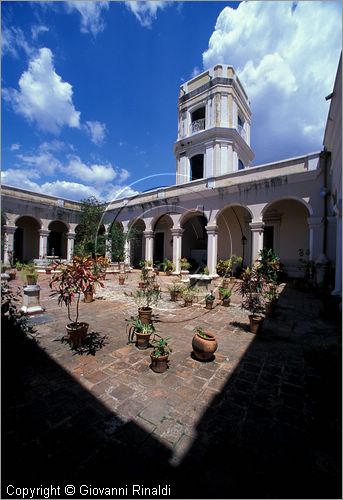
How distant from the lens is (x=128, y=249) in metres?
16.6

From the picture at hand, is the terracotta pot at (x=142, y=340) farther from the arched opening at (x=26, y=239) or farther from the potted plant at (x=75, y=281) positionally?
the arched opening at (x=26, y=239)

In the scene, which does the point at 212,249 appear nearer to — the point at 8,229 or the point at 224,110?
the point at 224,110

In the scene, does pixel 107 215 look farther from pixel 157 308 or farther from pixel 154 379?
pixel 154 379

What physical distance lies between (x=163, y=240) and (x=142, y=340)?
1478 centimetres

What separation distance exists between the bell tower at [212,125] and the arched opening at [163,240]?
11.5 feet

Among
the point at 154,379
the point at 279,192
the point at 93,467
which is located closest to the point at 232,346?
the point at 154,379

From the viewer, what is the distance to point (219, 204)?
12.4 metres

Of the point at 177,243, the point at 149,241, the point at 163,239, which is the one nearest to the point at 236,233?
the point at 177,243

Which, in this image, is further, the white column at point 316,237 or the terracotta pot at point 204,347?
the white column at point 316,237

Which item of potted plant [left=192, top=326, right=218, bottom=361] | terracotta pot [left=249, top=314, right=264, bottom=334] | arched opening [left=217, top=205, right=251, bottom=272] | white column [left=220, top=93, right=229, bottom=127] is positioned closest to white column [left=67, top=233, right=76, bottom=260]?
arched opening [left=217, top=205, right=251, bottom=272]

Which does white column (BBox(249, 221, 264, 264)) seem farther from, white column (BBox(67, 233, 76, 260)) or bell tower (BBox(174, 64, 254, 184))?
white column (BBox(67, 233, 76, 260))

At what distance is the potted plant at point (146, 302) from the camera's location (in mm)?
5113

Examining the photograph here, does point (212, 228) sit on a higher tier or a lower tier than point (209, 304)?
higher

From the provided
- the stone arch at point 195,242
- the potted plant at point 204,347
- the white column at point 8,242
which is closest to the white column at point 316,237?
the potted plant at point 204,347
